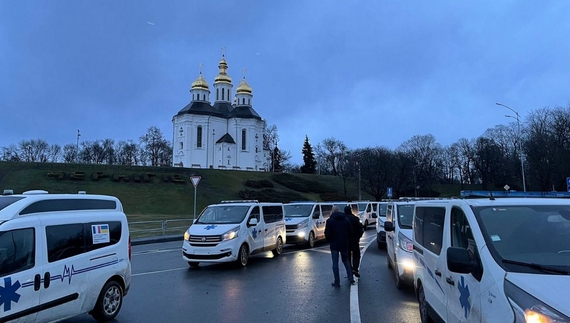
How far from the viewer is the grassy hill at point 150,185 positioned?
4597 centimetres

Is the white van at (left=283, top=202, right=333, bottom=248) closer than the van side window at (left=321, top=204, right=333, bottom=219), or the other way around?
the white van at (left=283, top=202, right=333, bottom=248)

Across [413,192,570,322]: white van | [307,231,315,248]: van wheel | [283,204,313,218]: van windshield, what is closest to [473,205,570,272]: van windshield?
[413,192,570,322]: white van

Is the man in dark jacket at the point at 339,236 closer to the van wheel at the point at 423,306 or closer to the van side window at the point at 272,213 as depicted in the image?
the van wheel at the point at 423,306

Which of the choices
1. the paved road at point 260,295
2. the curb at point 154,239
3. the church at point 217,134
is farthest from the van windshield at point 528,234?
the church at point 217,134

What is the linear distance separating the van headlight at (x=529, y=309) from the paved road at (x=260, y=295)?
3.74 meters

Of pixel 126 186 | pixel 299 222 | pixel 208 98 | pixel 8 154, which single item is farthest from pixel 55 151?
pixel 299 222

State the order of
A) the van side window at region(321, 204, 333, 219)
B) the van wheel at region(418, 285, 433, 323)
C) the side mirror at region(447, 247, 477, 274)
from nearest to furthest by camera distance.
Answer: the side mirror at region(447, 247, 477, 274) < the van wheel at region(418, 285, 433, 323) < the van side window at region(321, 204, 333, 219)

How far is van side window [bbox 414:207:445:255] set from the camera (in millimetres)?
4972

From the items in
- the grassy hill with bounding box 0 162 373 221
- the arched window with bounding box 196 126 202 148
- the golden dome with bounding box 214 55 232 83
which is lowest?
the grassy hill with bounding box 0 162 373 221

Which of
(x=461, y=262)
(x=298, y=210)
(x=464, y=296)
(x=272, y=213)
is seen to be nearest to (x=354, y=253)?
(x=272, y=213)

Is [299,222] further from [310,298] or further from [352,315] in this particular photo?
[352,315]

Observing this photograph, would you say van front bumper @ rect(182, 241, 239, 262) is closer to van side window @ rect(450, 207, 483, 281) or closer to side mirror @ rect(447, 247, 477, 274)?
van side window @ rect(450, 207, 483, 281)

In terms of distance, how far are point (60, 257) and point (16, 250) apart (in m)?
0.66

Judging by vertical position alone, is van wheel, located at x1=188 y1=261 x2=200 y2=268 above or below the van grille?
below
